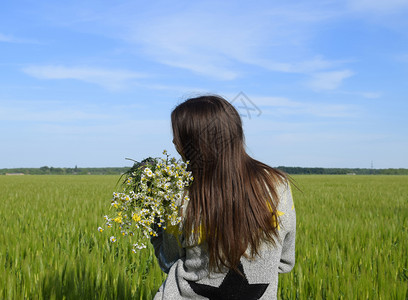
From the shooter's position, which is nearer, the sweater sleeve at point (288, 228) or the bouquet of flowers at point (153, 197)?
the bouquet of flowers at point (153, 197)

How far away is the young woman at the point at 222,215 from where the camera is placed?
4.77 feet

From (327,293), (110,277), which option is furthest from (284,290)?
(110,277)

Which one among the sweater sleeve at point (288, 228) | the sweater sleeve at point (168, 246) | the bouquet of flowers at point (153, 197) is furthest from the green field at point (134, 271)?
the bouquet of flowers at point (153, 197)

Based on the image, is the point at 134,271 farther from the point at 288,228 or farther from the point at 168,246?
the point at 288,228

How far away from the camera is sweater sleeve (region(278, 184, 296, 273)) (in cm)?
158

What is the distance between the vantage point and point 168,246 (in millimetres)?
1566

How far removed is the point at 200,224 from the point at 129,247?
8.90 ft

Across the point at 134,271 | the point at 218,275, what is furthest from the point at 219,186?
the point at 134,271

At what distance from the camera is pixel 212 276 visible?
1.52m

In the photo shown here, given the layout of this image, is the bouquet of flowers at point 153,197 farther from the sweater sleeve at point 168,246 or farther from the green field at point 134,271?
the green field at point 134,271

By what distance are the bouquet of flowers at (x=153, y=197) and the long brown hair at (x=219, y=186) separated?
6cm

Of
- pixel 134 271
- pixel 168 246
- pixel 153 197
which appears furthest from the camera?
pixel 134 271

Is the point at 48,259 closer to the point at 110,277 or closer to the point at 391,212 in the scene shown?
the point at 110,277

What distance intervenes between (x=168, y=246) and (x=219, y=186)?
32 cm
